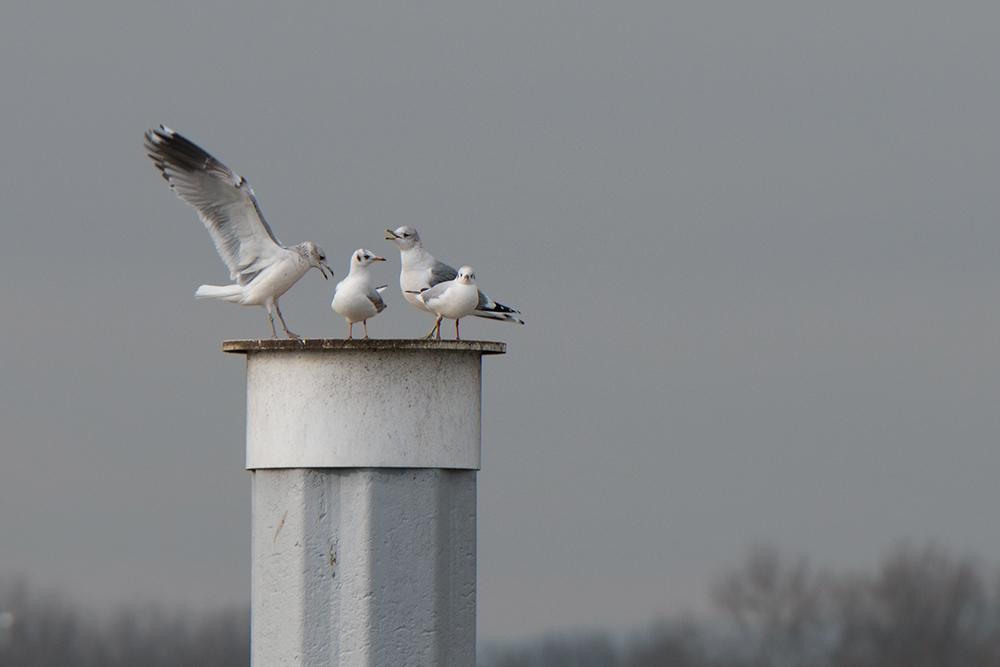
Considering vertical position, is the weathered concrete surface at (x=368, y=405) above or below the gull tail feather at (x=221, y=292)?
below

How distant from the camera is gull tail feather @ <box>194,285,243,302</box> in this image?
1020 centimetres

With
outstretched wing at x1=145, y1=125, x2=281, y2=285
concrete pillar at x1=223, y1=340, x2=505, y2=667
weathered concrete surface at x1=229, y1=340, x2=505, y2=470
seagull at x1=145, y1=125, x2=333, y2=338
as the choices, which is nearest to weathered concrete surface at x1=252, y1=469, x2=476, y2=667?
concrete pillar at x1=223, y1=340, x2=505, y2=667

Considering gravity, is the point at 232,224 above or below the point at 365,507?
above

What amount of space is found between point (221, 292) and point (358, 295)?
176 cm

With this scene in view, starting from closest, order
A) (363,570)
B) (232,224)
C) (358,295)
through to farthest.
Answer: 1. (363,570)
2. (358,295)
3. (232,224)

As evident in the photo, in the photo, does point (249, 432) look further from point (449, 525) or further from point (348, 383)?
point (449, 525)

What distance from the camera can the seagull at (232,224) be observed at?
10023 millimetres

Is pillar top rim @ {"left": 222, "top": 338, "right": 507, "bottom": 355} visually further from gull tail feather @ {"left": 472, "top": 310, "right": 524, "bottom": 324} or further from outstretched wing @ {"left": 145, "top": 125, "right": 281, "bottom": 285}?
outstretched wing @ {"left": 145, "top": 125, "right": 281, "bottom": 285}

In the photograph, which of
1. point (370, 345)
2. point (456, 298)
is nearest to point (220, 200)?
point (456, 298)

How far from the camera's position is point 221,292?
10.4m

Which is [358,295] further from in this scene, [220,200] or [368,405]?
[220,200]

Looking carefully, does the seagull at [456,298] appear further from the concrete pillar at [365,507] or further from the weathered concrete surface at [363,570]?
the weathered concrete surface at [363,570]

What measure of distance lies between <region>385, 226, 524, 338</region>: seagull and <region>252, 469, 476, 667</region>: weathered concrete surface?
1775 mm

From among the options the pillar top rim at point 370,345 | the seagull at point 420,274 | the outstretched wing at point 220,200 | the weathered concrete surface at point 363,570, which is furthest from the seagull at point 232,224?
the weathered concrete surface at point 363,570
